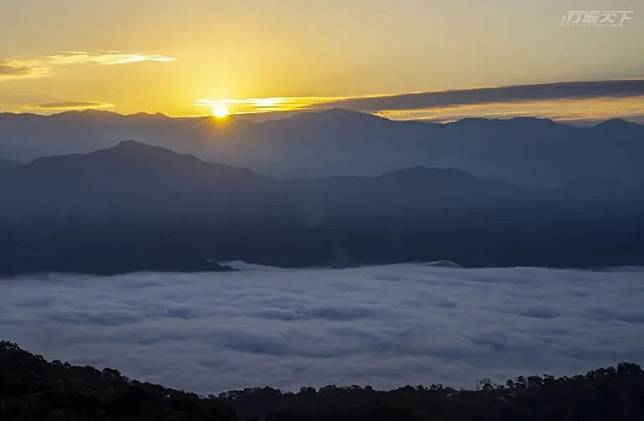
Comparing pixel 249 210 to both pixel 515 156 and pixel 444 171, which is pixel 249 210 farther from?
pixel 515 156

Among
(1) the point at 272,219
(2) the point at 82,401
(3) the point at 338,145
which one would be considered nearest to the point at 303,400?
(2) the point at 82,401

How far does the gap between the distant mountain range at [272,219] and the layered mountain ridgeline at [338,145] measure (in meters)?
30.1

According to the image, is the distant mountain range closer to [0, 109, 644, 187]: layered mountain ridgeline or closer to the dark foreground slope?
[0, 109, 644, 187]: layered mountain ridgeline

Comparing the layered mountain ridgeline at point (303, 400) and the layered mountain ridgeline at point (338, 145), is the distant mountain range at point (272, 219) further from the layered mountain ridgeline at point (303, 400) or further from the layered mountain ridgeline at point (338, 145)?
the layered mountain ridgeline at point (303, 400)

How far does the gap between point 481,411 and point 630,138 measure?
179 m

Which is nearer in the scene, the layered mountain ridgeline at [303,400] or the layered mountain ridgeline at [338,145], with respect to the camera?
the layered mountain ridgeline at [303,400]

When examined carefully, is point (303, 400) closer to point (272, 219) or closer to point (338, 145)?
point (272, 219)

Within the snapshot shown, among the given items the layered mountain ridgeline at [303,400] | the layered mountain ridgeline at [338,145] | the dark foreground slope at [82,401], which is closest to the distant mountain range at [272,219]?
the layered mountain ridgeline at [338,145]

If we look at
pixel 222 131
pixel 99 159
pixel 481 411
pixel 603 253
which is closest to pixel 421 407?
pixel 481 411

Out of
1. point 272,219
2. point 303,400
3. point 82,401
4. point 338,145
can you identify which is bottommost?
point 82,401

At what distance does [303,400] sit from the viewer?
1110 inches

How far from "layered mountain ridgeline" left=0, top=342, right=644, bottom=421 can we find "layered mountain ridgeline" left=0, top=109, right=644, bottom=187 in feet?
405

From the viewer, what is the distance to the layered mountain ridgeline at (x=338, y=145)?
509ft

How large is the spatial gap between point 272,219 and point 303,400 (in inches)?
2990
